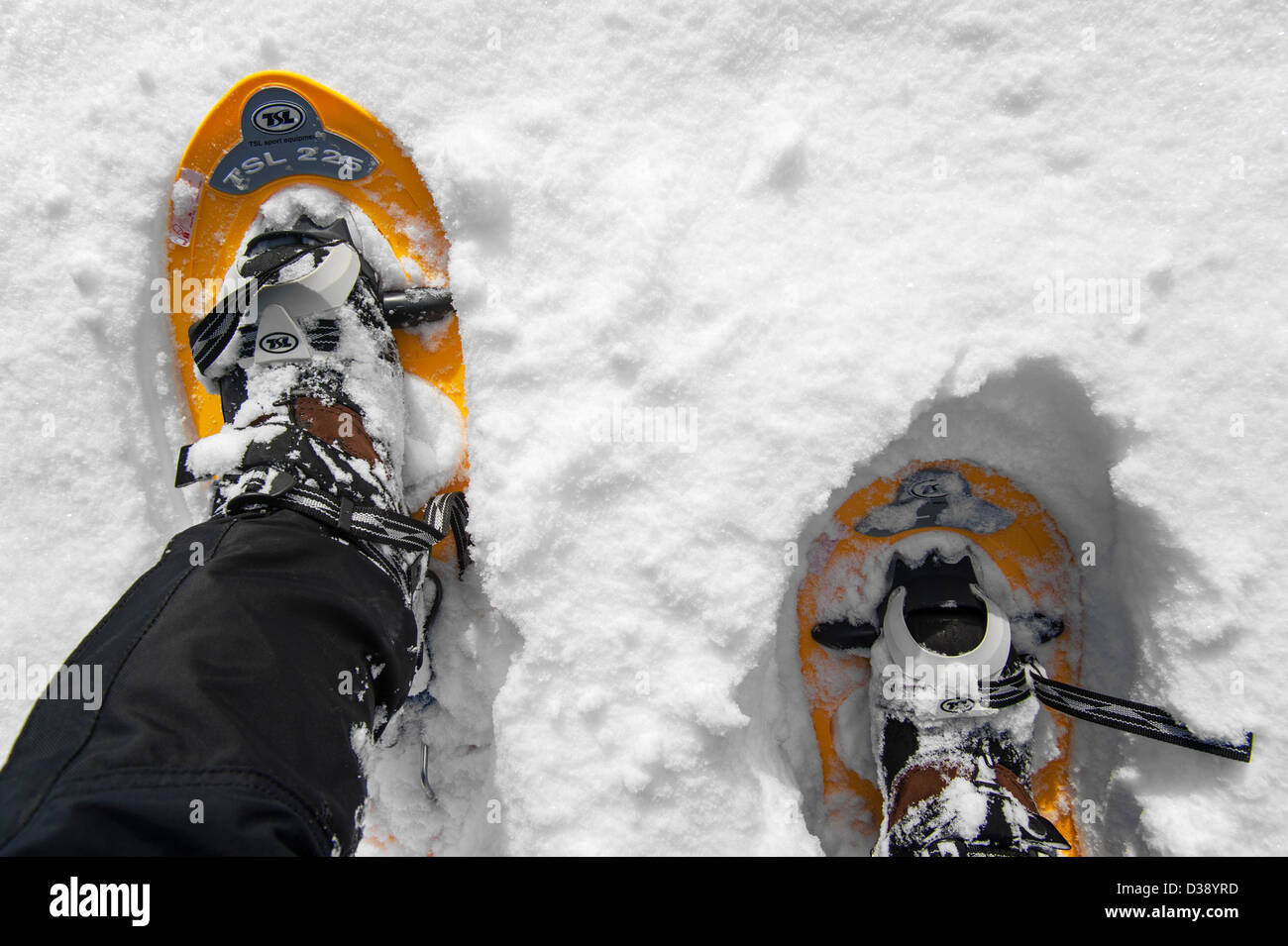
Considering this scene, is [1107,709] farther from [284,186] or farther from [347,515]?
[284,186]

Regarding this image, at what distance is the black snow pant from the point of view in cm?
80

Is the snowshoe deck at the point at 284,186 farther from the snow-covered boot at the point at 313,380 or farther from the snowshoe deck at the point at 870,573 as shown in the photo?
the snowshoe deck at the point at 870,573

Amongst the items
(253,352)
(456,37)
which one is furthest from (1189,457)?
(253,352)

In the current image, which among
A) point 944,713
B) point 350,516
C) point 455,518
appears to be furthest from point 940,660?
point 350,516

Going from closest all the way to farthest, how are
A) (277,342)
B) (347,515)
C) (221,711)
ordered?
(221,711), (347,515), (277,342)

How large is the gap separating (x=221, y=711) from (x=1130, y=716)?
146cm

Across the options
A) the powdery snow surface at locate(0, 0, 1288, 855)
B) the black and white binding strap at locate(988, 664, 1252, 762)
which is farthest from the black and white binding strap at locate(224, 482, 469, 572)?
the black and white binding strap at locate(988, 664, 1252, 762)

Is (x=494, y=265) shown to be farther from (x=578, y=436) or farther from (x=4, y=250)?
(x=4, y=250)

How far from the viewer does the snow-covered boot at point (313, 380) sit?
50.8 inches

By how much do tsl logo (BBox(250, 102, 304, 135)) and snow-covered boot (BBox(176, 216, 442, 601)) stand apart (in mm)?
183

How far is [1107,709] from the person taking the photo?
1351mm

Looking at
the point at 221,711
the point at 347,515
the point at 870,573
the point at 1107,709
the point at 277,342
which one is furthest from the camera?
the point at 870,573

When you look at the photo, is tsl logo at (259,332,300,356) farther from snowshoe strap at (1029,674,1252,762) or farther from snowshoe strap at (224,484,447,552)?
snowshoe strap at (1029,674,1252,762)
